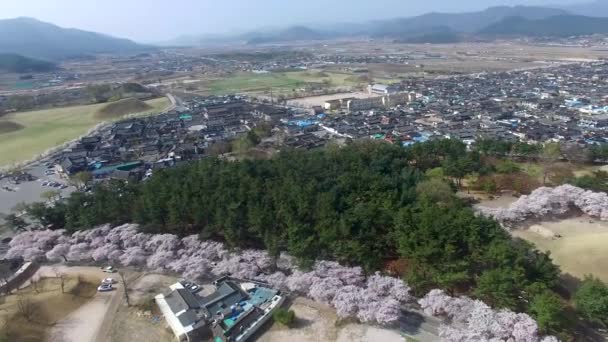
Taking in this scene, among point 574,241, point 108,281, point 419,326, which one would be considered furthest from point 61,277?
point 574,241

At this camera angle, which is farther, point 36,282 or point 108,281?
point 36,282

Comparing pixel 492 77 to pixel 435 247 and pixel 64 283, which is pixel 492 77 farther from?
pixel 64 283

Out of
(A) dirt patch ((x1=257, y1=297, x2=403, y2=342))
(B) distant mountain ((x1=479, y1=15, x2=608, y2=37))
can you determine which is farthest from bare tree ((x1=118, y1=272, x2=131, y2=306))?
(B) distant mountain ((x1=479, y1=15, x2=608, y2=37))

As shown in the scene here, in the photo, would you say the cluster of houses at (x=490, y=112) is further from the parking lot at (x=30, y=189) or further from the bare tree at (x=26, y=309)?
the bare tree at (x=26, y=309)

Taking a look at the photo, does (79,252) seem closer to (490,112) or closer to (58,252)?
(58,252)

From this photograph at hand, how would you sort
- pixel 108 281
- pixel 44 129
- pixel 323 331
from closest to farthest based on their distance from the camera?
pixel 323 331 → pixel 108 281 → pixel 44 129

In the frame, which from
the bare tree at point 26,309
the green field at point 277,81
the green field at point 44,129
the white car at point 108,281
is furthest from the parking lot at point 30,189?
the green field at point 277,81
